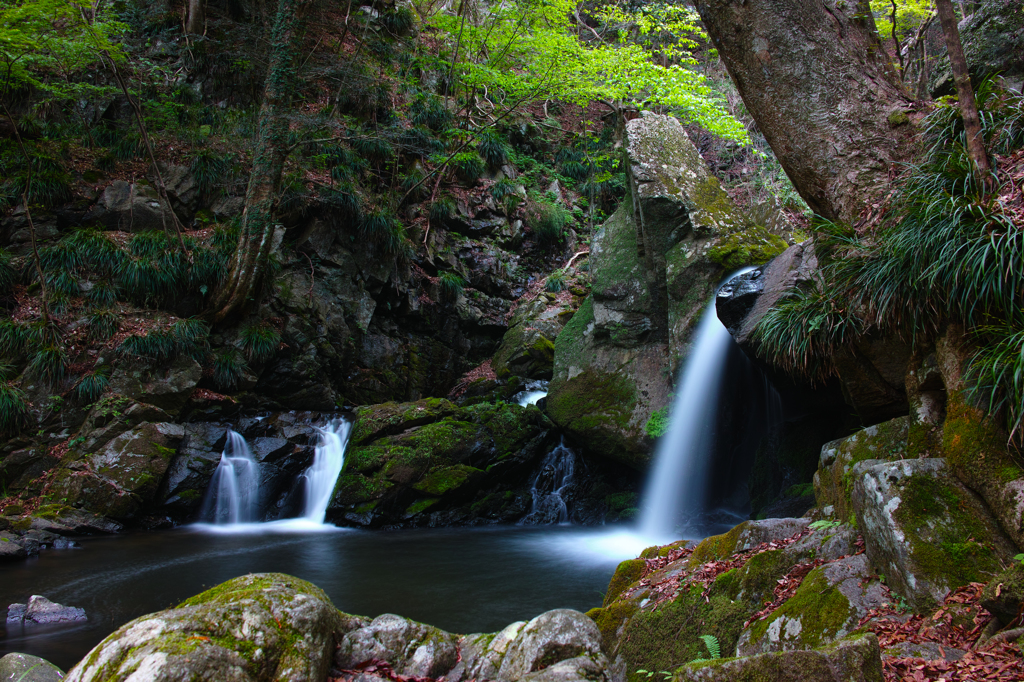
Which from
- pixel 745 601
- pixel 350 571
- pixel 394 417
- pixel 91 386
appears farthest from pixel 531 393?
pixel 745 601

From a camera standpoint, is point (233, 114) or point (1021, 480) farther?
point (233, 114)

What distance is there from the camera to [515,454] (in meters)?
9.70

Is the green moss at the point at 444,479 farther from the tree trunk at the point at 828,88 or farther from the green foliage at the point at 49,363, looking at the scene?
the tree trunk at the point at 828,88

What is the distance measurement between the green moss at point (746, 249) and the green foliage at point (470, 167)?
8.45m

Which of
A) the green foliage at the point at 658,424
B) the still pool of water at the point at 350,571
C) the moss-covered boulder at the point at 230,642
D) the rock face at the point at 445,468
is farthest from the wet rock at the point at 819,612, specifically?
the rock face at the point at 445,468

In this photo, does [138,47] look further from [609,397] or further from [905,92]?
[905,92]

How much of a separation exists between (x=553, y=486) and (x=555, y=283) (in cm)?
658

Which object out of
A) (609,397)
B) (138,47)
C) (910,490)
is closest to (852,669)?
(910,490)

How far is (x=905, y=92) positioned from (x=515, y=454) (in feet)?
24.0

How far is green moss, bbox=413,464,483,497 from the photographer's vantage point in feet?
29.7

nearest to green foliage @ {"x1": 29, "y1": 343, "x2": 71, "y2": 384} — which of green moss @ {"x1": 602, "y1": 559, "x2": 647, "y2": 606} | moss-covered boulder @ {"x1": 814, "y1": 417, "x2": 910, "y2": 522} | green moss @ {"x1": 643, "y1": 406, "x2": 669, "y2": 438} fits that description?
green moss @ {"x1": 602, "y1": 559, "x2": 647, "y2": 606}

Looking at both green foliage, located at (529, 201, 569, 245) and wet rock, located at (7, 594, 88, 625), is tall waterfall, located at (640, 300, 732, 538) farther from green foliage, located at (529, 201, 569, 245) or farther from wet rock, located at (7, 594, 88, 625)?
green foliage, located at (529, 201, 569, 245)

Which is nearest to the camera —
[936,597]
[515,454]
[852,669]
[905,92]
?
[852,669]

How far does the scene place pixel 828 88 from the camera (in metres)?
4.75
